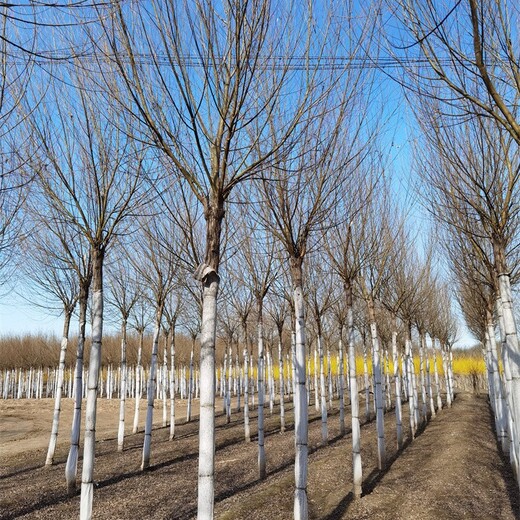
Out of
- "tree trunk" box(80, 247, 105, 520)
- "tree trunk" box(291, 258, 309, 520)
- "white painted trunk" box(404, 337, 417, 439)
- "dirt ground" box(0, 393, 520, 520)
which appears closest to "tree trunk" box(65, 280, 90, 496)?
"dirt ground" box(0, 393, 520, 520)

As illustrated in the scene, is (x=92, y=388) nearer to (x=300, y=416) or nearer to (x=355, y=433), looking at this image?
(x=300, y=416)

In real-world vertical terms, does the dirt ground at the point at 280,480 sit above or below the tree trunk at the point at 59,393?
below

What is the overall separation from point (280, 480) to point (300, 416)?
2.97 metres

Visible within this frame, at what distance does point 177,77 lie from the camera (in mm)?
3846

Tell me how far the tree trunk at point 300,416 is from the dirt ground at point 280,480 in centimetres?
130

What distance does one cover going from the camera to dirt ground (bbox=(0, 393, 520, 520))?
6.78 metres

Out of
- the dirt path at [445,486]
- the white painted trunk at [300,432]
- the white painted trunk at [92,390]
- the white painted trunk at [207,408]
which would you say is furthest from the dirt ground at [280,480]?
the white painted trunk at [207,408]

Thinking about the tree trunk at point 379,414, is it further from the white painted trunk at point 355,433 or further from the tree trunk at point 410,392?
the tree trunk at point 410,392

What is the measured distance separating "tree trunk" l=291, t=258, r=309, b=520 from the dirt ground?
1.30 meters

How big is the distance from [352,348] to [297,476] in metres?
3.48

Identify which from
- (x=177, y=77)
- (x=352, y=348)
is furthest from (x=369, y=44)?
(x=352, y=348)

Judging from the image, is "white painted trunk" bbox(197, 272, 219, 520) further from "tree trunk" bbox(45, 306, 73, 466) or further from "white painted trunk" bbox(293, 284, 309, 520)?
"tree trunk" bbox(45, 306, 73, 466)

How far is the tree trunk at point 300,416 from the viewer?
515cm

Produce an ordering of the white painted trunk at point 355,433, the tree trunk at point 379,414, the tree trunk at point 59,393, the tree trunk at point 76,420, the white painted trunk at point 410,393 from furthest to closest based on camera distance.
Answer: the white painted trunk at point 410,393
the tree trunk at point 59,393
the tree trunk at point 379,414
the tree trunk at point 76,420
the white painted trunk at point 355,433
